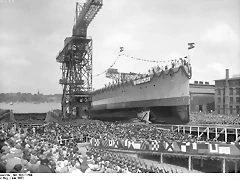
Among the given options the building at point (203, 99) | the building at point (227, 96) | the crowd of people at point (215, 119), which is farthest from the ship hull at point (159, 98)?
the building at point (203, 99)

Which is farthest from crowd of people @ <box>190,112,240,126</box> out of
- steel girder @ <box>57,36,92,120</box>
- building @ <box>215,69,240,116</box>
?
steel girder @ <box>57,36,92,120</box>

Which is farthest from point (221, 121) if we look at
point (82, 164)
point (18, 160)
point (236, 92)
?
point (18, 160)

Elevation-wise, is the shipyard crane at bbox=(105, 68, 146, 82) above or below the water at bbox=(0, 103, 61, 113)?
above

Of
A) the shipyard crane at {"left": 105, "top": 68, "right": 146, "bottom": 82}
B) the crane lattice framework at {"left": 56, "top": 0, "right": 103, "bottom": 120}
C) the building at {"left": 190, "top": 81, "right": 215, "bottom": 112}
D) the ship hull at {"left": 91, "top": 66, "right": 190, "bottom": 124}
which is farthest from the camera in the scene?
the building at {"left": 190, "top": 81, "right": 215, "bottom": 112}

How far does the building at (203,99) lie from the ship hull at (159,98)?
187 inches

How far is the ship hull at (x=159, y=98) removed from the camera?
13273 mm

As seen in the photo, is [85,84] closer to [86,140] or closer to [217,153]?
[86,140]

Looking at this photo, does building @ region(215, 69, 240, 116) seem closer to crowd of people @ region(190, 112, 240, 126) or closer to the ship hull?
crowd of people @ region(190, 112, 240, 126)

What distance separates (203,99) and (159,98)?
781 centimetres

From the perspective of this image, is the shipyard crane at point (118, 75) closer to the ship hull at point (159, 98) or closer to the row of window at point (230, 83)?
the ship hull at point (159, 98)

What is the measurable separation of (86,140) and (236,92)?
11.9 m

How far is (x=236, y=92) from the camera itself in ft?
56.6

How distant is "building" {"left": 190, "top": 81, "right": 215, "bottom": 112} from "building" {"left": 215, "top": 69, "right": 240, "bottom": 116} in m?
0.73

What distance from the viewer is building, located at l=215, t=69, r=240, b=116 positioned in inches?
663
